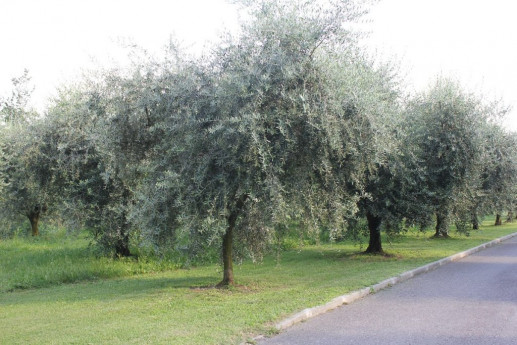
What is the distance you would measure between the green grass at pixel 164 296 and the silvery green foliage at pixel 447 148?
7.48 feet

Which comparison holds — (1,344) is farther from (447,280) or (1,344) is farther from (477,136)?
(477,136)

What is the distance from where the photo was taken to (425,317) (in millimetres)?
8188

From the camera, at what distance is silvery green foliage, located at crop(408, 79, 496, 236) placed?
16391mm

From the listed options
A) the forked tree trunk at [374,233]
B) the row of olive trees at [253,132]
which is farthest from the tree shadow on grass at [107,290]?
the forked tree trunk at [374,233]

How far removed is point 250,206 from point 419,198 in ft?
28.9

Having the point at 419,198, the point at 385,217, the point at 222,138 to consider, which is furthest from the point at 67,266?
the point at 419,198

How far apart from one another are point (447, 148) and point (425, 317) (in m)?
9.84

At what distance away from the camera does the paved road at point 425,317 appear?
6.80 meters

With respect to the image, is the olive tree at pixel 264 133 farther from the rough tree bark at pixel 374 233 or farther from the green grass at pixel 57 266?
the rough tree bark at pixel 374 233

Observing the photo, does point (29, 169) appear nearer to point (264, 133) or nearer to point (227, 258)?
point (227, 258)

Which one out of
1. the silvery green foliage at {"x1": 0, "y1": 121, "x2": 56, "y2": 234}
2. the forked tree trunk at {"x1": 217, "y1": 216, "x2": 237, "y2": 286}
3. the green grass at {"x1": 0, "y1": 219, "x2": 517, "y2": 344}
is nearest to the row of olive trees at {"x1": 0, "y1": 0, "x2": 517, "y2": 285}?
the forked tree trunk at {"x1": 217, "y1": 216, "x2": 237, "y2": 286}

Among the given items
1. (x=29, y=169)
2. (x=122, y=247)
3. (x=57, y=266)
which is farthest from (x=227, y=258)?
(x=29, y=169)

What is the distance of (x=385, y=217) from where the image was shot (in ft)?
54.1

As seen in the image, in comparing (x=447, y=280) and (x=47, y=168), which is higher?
(x=47, y=168)
